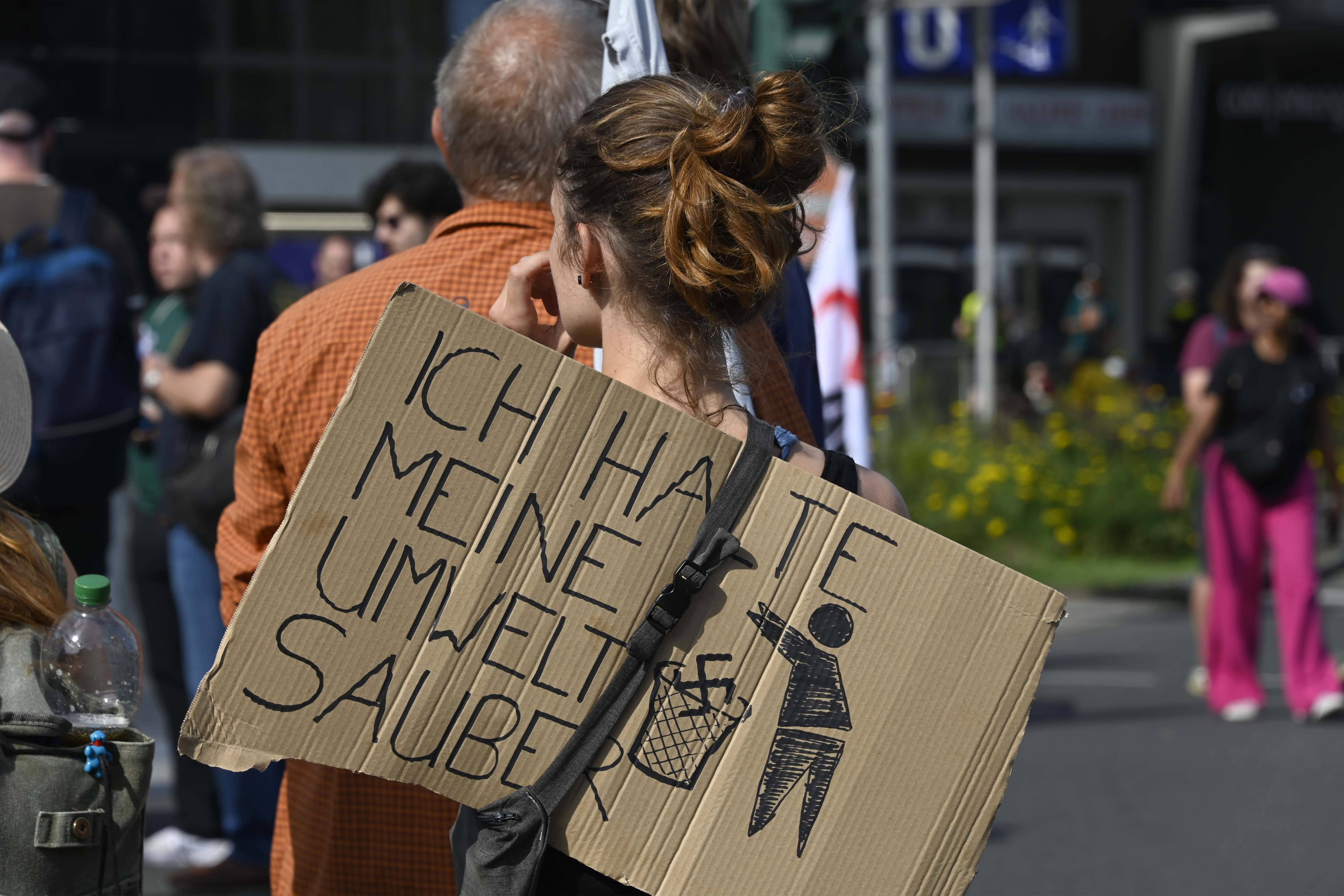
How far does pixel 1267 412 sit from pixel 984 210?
1257cm

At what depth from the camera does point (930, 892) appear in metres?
1.77

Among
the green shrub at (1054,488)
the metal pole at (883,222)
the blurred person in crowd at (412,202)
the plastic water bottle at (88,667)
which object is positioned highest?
the plastic water bottle at (88,667)

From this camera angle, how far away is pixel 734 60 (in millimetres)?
3014

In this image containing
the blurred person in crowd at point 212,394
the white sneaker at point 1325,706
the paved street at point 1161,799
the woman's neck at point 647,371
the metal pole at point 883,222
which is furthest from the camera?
the metal pole at point 883,222

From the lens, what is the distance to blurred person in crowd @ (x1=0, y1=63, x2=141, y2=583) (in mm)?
3945

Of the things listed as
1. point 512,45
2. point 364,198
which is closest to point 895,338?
point 364,198

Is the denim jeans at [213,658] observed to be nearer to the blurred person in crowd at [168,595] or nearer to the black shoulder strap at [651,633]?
the blurred person in crowd at [168,595]

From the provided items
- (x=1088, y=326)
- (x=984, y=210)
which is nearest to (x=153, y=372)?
(x=984, y=210)

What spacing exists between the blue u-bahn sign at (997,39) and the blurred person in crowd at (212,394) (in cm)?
2000

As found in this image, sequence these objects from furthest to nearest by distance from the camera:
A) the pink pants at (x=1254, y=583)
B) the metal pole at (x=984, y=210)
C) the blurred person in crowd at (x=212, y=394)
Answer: the metal pole at (x=984, y=210)
the pink pants at (x=1254, y=583)
the blurred person in crowd at (x=212, y=394)

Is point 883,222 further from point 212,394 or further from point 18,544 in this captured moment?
point 18,544

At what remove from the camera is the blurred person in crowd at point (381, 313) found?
2363 millimetres

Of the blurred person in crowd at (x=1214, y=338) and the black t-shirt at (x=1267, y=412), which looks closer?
the black t-shirt at (x=1267, y=412)

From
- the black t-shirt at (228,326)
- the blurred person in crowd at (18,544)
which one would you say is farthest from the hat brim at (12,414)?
the black t-shirt at (228,326)
